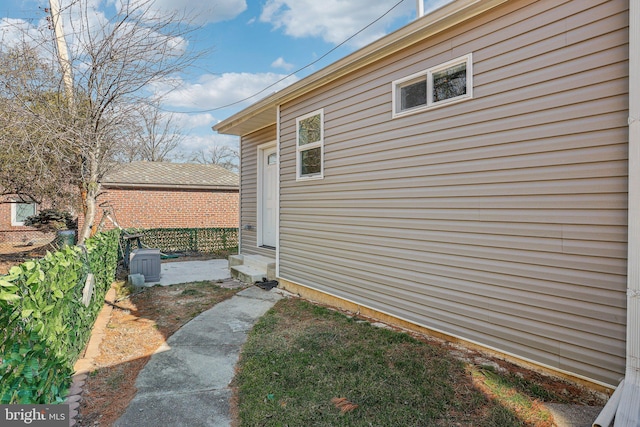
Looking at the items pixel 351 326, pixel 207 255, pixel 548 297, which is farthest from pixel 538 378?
pixel 207 255

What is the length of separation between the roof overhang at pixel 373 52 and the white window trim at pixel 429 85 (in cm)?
35

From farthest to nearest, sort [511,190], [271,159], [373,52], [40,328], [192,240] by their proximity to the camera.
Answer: [192,240], [271,159], [373,52], [511,190], [40,328]

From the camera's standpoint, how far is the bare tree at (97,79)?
5297 millimetres

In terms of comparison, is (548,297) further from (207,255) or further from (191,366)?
(207,255)

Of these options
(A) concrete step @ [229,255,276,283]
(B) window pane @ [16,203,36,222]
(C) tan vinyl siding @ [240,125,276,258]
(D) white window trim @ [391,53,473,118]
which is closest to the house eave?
(B) window pane @ [16,203,36,222]

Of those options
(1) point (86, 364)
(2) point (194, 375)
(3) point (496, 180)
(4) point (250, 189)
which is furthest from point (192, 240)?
(3) point (496, 180)

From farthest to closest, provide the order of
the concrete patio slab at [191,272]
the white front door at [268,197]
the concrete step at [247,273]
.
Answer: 1. the white front door at [268,197]
2. the concrete patio slab at [191,272]
3. the concrete step at [247,273]

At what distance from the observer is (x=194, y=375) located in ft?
10.7

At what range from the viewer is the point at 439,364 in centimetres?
325

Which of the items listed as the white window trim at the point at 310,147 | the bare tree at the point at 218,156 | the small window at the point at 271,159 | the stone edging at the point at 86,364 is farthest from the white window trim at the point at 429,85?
the bare tree at the point at 218,156

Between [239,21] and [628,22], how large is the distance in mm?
8631

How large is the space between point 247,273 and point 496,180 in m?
5.22

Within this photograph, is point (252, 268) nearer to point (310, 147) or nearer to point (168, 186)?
point (310, 147)

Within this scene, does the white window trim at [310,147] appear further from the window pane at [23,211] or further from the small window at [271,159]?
the window pane at [23,211]
